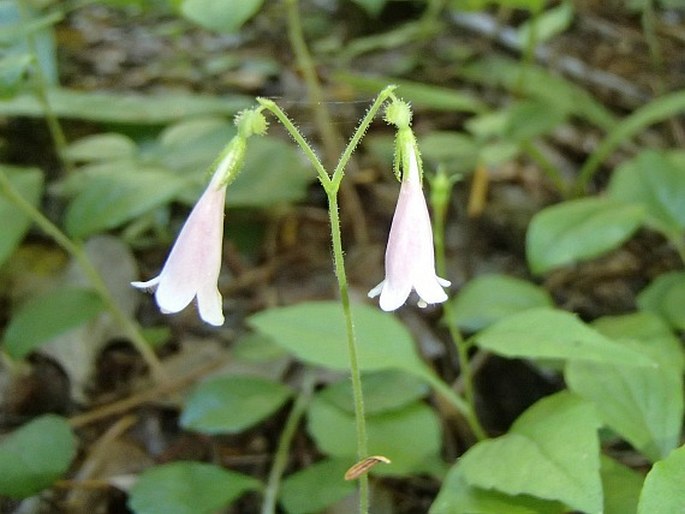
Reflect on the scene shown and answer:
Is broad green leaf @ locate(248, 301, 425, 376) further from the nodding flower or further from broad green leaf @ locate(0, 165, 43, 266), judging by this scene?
broad green leaf @ locate(0, 165, 43, 266)

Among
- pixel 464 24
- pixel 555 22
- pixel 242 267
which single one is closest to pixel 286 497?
pixel 242 267

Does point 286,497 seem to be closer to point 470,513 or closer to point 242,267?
point 470,513

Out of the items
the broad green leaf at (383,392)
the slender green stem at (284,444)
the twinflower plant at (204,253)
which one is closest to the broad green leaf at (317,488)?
the slender green stem at (284,444)

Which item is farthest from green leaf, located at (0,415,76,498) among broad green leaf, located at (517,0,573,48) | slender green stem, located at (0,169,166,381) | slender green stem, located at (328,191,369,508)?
broad green leaf, located at (517,0,573,48)

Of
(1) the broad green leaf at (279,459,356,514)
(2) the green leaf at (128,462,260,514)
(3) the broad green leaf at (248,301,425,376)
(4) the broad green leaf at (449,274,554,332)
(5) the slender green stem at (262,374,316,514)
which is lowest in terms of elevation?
(5) the slender green stem at (262,374,316,514)

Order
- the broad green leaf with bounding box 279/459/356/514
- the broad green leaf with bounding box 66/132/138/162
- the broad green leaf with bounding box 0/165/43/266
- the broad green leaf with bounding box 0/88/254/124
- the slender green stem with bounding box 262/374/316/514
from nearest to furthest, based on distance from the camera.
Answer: the broad green leaf with bounding box 279/459/356/514, the slender green stem with bounding box 262/374/316/514, the broad green leaf with bounding box 0/165/43/266, the broad green leaf with bounding box 66/132/138/162, the broad green leaf with bounding box 0/88/254/124

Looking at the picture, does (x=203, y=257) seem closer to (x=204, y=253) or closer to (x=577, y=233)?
(x=204, y=253)
